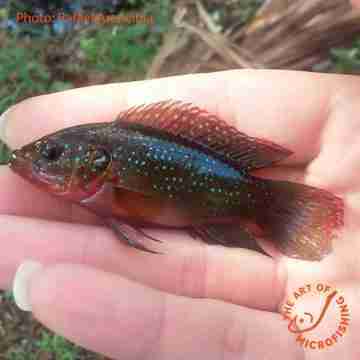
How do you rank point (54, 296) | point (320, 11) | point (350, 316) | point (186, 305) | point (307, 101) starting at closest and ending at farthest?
1. point (54, 296)
2. point (186, 305)
3. point (350, 316)
4. point (307, 101)
5. point (320, 11)

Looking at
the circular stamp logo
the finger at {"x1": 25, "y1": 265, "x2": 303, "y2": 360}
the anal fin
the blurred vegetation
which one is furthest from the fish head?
the blurred vegetation

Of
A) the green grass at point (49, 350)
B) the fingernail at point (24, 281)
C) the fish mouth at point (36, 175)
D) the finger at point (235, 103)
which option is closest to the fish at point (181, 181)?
the fish mouth at point (36, 175)

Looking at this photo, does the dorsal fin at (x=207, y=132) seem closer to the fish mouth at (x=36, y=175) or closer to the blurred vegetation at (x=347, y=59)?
the fish mouth at (x=36, y=175)

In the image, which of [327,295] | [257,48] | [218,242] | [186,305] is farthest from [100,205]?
[257,48]

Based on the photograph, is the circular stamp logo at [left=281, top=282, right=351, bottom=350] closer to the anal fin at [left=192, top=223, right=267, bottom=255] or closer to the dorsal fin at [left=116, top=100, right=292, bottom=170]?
the anal fin at [left=192, top=223, right=267, bottom=255]

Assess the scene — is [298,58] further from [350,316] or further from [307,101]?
[350,316]
